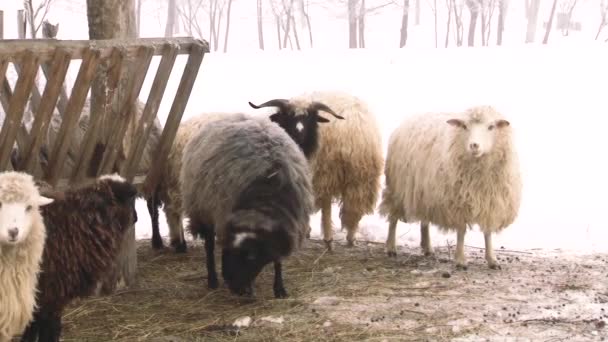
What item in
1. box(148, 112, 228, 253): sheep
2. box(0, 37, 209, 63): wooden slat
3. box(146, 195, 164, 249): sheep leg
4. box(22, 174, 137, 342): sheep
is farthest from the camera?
box(146, 195, 164, 249): sheep leg

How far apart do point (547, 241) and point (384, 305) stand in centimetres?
367

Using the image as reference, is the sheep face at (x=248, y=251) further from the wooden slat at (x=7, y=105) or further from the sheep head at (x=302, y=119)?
the sheep head at (x=302, y=119)

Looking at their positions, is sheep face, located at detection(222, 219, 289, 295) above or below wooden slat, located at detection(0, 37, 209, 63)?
below

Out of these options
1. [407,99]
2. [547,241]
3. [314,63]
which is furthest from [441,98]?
[547,241]

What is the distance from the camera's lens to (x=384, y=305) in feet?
21.9

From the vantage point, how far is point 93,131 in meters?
6.52

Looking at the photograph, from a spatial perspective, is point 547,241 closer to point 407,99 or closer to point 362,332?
point 362,332

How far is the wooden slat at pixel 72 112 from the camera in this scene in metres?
6.17

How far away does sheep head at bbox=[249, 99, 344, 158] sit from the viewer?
8.24m

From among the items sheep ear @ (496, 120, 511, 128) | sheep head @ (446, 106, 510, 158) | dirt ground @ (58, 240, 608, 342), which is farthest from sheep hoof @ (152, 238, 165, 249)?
sheep ear @ (496, 120, 511, 128)

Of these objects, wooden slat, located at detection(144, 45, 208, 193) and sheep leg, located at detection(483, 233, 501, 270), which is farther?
sheep leg, located at detection(483, 233, 501, 270)

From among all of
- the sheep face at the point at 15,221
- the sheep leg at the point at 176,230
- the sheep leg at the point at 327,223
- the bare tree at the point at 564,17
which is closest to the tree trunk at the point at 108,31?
Result: the sheep leg at the point at 176,230

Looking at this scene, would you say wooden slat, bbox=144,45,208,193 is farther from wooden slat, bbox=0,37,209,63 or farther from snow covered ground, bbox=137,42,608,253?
snow covered ground, bbox=137,42,608,253

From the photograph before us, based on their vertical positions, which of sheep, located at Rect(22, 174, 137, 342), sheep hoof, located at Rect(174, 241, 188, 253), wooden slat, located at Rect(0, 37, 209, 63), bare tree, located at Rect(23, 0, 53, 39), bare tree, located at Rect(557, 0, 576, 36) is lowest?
sheep hoof, located at Rect(174, 241, 188, 253)
